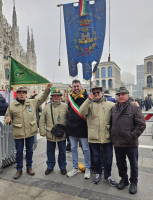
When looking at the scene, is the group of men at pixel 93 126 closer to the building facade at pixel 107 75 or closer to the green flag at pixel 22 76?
the green flag at pixel 22 76

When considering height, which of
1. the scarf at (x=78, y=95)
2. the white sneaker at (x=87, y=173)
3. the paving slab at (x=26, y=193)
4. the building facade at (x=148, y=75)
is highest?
the building facade at (x=148, y=75)

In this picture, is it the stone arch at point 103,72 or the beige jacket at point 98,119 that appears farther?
the stone arch at point 103,72

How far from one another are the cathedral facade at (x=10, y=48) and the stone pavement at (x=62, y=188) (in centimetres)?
3586

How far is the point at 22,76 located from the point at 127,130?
3018mm

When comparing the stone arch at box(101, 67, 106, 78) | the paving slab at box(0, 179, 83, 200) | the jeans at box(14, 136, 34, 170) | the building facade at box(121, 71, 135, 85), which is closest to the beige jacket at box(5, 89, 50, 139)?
the jeans at box(14, 136, 34, 170)

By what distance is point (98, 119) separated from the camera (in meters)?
3.15

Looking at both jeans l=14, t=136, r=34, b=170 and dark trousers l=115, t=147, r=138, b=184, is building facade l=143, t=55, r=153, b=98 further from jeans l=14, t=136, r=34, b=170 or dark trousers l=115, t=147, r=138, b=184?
jeans l=14, t=136, r=34, b=170

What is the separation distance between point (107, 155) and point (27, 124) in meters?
1.93

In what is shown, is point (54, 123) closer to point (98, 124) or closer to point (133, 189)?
point (98, 124)

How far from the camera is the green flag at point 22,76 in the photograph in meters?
4.09

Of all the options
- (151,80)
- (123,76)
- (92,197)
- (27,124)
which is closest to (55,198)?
(92,197)

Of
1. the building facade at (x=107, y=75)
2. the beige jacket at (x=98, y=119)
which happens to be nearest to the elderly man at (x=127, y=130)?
the beige jacket at (x=98, y=119)

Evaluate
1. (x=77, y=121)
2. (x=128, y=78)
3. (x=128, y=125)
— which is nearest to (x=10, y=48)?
(x=77, y=121)

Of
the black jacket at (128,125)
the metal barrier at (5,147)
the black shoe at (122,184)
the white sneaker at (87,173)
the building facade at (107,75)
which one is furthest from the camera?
the building facade at (107,75)
